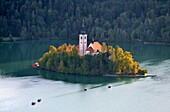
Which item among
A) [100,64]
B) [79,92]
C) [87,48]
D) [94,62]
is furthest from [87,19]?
[79,92]

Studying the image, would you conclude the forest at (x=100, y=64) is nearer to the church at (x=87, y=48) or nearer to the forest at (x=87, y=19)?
the church at (x=87, y=48)

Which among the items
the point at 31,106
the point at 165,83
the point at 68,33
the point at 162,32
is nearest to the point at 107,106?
the point at 31,106

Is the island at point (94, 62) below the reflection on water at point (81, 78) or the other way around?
the other way around

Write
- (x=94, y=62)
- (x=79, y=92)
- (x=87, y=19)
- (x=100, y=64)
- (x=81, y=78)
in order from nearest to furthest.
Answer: (x=79, y=92) → (x=81, y=78) → (x=100, y=64) → (x=94, y=62) → (x=87, y=19)

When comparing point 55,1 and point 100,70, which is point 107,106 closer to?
point 100,70

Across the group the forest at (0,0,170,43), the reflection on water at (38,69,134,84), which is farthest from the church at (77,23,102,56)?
the forest at (0,0,170,43)

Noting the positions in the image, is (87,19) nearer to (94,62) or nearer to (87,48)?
(87,48)

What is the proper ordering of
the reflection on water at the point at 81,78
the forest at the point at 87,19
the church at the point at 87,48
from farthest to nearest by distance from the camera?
the forest at the point at 87,19
the church at the point at 87,48
the reflection on water at the point at 81,78

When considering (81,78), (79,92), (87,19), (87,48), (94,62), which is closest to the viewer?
(79,92)

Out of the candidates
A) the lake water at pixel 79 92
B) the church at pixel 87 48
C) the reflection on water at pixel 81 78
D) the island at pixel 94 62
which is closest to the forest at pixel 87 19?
the lake water at pixel 79 92
